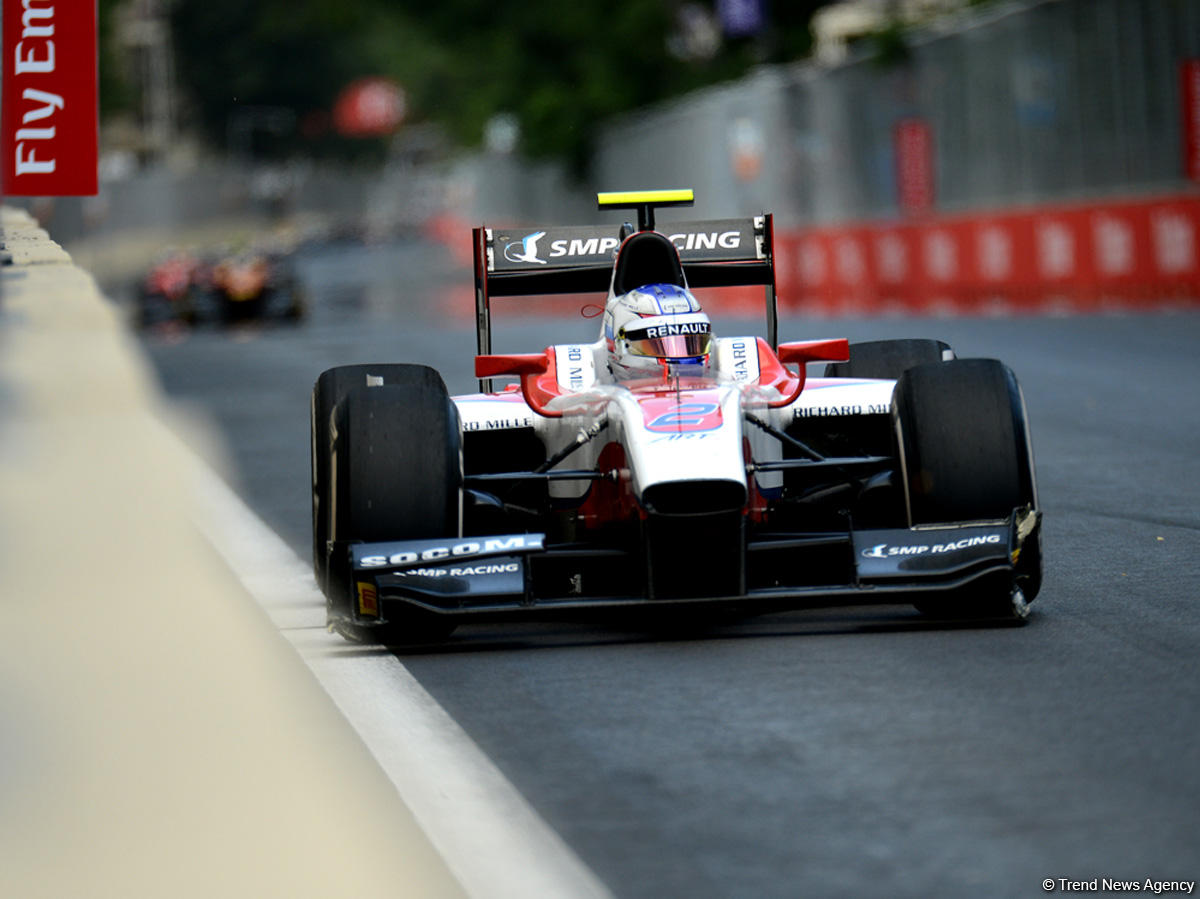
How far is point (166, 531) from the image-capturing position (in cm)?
619

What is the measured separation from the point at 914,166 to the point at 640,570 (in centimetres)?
2737

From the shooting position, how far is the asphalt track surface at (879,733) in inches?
183

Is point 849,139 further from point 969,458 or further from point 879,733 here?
point 879,733

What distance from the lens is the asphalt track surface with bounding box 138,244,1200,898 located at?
4637 millimetres

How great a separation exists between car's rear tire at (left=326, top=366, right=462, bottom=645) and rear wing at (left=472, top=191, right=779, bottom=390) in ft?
6.00

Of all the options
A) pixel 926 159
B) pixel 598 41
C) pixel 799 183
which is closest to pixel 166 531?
pixel 926 159

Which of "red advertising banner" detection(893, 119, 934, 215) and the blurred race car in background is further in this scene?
the blurred race car in background

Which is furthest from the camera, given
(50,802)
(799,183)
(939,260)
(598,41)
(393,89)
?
(393,89)

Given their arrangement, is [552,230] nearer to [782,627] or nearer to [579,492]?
[579,492]

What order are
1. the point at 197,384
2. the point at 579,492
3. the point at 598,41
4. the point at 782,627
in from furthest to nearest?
the point at 598,41, the point at 197,384, the point at 579,492, the point at 782,627

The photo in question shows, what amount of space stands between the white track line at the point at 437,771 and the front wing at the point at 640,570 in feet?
0.77

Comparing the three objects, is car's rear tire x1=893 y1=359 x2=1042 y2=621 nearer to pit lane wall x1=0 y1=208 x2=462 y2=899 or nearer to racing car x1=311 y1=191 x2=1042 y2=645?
racing car x1=311 y1=191 x2=1042 y2=645

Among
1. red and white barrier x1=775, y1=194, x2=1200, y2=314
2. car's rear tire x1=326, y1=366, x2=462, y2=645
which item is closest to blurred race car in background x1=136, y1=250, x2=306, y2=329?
red and white barrier x1=775, y1=194, x2=1200, y2=314

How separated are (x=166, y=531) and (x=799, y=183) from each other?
33989mm
